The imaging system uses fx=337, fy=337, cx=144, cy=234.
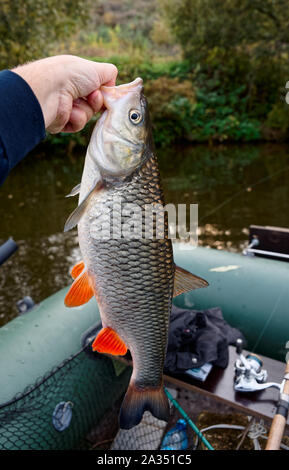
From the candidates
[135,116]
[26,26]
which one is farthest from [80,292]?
[26,26]

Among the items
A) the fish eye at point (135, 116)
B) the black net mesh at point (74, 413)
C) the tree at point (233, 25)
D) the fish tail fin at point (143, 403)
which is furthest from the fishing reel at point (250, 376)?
the tree at point (233, 25)

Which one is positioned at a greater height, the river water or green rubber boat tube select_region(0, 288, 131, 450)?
green rubber boat tube select_region(0, 288, 131, 450)

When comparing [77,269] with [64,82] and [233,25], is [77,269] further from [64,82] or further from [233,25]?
[233,25]

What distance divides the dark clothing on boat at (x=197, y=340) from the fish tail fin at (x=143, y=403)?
0.93 m

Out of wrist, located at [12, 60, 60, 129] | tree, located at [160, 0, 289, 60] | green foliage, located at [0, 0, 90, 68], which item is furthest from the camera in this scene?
tree, located at [160, 0, 289, 60]

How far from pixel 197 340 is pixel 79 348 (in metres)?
→ 0.85

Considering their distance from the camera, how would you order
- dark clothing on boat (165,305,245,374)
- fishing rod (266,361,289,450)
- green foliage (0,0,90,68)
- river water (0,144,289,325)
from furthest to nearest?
green foliage (0,0,90,68)
river water (0,144,289,325)
dark clothing on boat (165,305,245,374)
fishing rod (266,361,289,450)

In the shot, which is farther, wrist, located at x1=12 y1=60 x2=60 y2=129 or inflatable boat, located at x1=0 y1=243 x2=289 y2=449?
inflatable boat, located at x1=0 y1=243 x2=289 y2=449

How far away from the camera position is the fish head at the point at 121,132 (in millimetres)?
1114

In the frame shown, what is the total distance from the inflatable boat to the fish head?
1392 millimetres

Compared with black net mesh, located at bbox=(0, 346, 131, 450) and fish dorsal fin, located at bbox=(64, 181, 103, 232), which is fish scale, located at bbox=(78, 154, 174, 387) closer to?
fish dorsal fin, located at bbox=(64, 181, 103, 232)

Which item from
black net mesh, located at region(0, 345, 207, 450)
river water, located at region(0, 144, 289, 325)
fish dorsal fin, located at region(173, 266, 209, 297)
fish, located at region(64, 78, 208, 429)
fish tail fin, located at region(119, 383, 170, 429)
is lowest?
river water, located at region(0, 144, 289, 325)

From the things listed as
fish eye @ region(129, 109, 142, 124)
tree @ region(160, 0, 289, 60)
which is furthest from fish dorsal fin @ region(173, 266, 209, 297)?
tree @ region(160, 0, 289, 60)

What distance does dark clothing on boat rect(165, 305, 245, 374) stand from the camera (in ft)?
7.30
